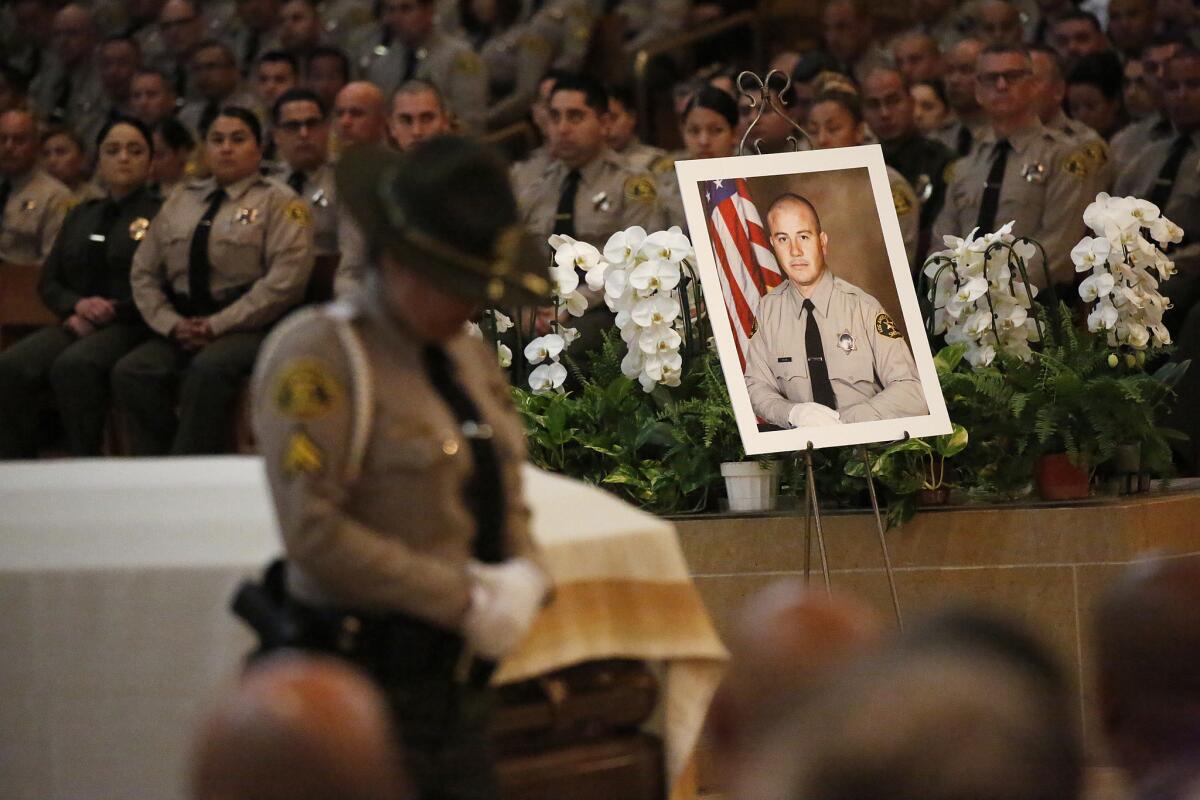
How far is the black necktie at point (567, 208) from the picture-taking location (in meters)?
7.84

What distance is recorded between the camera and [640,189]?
7773mm

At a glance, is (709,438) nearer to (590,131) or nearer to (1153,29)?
(590,131)

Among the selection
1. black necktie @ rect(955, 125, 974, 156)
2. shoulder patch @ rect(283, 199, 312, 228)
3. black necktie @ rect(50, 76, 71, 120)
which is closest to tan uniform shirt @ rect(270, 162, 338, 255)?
shoulder patch @ rect(283, 199, 312, 228)

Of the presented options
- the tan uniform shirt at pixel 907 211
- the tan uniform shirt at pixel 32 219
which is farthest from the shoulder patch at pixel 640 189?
the tan uniform shirt at pixel 32 219

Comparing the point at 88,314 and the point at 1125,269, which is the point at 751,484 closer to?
the point at 1125,269

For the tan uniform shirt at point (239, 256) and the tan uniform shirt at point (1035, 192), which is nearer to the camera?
the tan uniform shirt at point (239, 256)

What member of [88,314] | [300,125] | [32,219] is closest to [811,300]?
Answer: [88,314]

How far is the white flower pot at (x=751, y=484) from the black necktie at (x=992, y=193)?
9.03ft

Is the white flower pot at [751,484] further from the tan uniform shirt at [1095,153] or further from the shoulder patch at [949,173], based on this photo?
the shoulder patch at [949,173]

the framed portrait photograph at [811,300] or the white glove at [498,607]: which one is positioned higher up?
the white glove at [498,607]

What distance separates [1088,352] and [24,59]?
9.22 meters

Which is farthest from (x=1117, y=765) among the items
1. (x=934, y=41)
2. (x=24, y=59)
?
(x=24, y=59)

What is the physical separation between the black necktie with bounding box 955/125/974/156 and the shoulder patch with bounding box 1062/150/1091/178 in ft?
4.00

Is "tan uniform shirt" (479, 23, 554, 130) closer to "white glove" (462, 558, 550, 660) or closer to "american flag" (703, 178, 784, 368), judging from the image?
"american flag" (703, 178, 784, 368)
